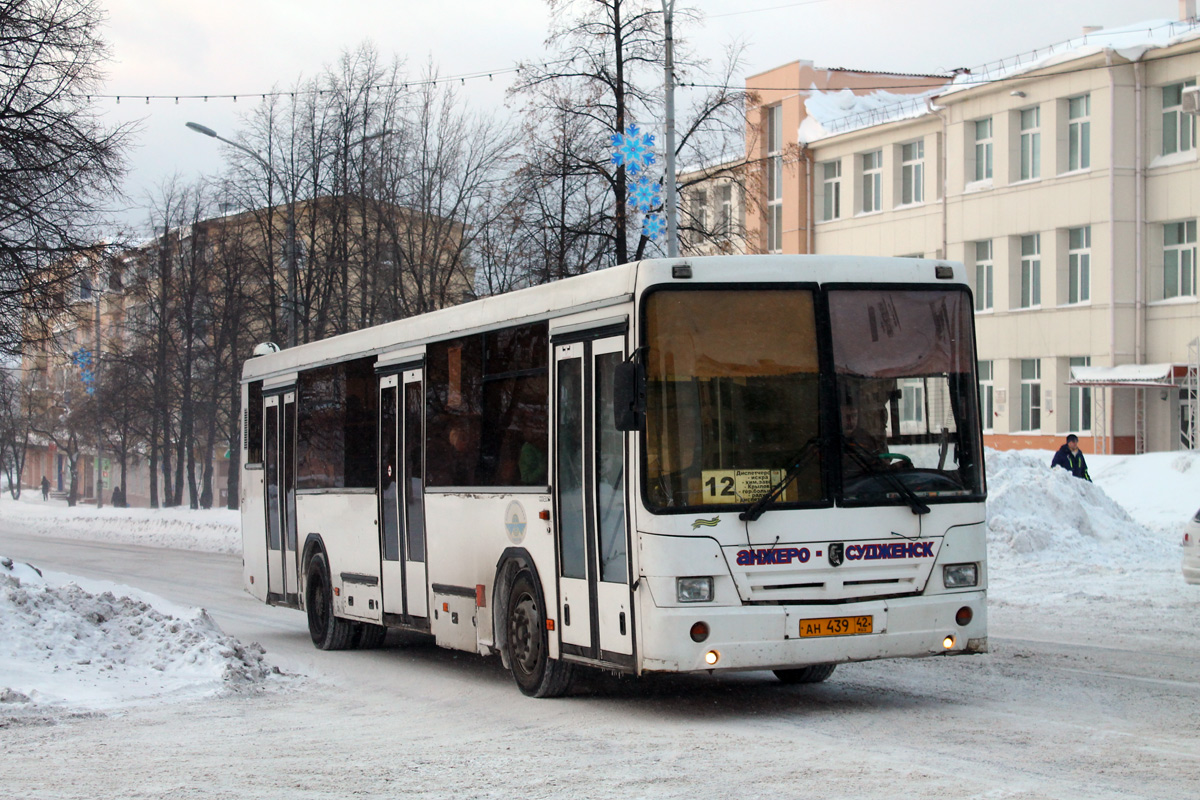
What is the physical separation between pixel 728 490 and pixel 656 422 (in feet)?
1.94

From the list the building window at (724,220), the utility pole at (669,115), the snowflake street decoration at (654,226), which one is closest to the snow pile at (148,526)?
the snowflake street decoration at (654,226)

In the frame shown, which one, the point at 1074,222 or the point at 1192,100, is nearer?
the point at 1192,100

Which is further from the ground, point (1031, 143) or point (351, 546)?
point (1031, 143)

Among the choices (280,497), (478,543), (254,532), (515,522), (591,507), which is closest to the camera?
(591,507)

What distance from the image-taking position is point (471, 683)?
11.9 metres

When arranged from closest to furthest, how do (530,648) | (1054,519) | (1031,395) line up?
(530,648), (1054,519), (1031,395)

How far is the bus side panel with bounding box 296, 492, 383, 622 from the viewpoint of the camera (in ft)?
44.8

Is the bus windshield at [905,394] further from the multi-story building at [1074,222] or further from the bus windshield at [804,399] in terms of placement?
the multi-story building at [1074,222]

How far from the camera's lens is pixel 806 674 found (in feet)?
35.6

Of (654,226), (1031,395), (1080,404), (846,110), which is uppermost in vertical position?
(846,110)

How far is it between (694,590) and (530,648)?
200 centimetres

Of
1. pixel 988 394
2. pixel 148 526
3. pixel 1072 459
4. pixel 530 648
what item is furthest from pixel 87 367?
pixel 530 648

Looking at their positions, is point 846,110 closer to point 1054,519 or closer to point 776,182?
point 776,182

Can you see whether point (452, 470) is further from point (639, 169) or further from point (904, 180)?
point (904, 180)
